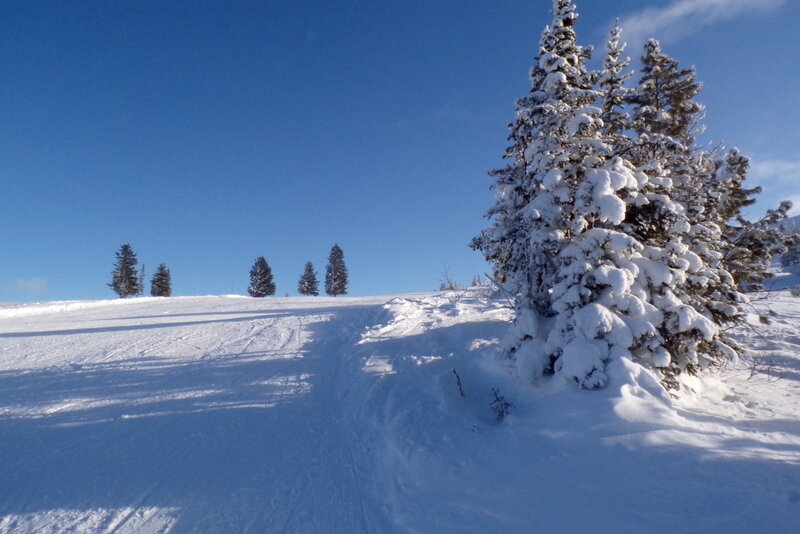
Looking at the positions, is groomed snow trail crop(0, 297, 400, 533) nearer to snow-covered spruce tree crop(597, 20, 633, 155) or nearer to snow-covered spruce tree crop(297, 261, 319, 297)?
snow-covered spruce tree crop(597, 20, 633, 155)

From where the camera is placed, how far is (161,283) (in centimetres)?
5147

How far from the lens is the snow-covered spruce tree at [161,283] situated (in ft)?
168

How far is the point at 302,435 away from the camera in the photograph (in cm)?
700

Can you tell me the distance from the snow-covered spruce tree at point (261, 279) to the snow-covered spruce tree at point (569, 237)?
47602mm

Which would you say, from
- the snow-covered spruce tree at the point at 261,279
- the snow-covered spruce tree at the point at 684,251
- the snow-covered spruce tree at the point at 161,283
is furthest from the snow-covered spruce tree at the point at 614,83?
the snow-covered spruce tree at the point at 161,283

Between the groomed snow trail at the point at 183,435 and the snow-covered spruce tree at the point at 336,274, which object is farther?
the snow-covered spruce tree at the point at 336,274

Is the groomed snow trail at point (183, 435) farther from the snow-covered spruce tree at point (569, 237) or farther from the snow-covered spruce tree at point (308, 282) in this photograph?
the snow-covered spruce tree at point (308, 282)

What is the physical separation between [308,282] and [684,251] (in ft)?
169

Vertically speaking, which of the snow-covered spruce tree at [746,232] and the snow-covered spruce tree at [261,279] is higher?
the snow-covered spruce tree at [261,279]

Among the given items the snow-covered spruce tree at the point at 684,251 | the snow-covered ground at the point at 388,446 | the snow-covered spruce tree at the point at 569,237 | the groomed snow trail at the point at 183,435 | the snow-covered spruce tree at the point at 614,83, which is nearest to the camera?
the snow-covered ground at the point at 388,446

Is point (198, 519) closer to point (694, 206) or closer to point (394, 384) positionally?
point (394, 384)

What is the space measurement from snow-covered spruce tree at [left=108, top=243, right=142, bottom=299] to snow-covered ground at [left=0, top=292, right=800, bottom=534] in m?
44.5

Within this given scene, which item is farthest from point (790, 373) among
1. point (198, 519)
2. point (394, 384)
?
point (198, 519)

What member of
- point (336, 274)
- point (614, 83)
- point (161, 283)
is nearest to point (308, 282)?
point (336, 274)
